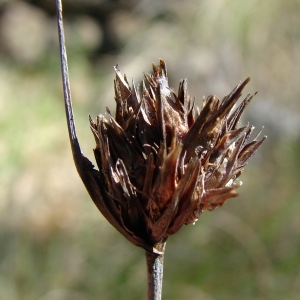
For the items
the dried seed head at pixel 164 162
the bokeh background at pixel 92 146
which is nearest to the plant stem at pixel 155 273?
the dried seed head at pixel 164 162

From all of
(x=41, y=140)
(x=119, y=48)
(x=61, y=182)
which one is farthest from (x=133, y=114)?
(x=119, y=48)

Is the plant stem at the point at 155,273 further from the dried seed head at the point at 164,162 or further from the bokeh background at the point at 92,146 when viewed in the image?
the bokeh background at the point at 92,146

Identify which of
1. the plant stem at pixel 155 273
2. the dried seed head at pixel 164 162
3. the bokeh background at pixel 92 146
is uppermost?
the bokeh background at pixel 92 146

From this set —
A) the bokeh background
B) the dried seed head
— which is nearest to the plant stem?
the dried seed head

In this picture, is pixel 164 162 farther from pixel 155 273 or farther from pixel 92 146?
pixel 92 146

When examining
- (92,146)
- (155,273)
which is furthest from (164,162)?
(92,146)

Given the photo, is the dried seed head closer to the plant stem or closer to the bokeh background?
the plant stem

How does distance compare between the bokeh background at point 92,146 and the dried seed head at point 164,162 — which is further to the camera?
the bokeh background at point 92,146

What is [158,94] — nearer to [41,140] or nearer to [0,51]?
[41,140]
